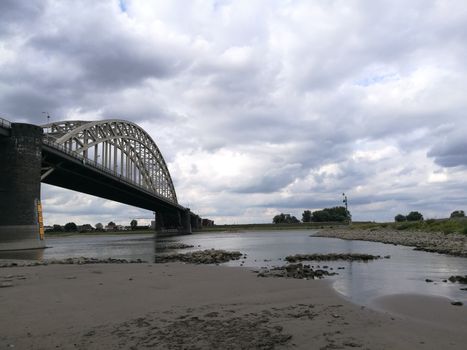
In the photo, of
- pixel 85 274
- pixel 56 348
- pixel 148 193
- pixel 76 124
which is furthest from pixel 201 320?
pixel 148 193

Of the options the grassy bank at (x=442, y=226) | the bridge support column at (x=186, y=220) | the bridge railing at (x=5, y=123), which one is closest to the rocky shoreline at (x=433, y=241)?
the grassy bank at (x=442, y=226)

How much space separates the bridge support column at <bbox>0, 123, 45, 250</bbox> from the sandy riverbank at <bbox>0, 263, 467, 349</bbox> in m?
36.5

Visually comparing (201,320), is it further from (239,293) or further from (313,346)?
(239,293)

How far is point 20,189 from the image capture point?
164ft

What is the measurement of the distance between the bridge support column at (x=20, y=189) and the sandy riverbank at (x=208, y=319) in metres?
36.5

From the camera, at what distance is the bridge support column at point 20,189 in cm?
4850

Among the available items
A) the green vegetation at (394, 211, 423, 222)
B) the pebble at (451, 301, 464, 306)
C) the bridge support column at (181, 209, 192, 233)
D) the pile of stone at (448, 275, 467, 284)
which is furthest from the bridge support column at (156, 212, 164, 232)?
the pebble at (451, 301, 464, 306)

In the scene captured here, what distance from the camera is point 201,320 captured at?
10336 millimetres

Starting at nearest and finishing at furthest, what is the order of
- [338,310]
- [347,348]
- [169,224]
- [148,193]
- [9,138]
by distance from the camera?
[347,348]
[338,310]
[9,138]
[148,193]
[169,224]

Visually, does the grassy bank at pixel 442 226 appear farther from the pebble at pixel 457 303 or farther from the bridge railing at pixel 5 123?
the bridge railing at pixel 5 123

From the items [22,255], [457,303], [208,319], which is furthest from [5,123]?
[457,303]

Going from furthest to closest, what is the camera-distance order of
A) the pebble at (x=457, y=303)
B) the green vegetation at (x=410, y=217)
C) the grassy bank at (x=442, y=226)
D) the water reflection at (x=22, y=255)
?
the green vegetation at (x=410, y=217) < the grassy bank at (x=442, y=226) < the water reflection at (x=22, y=255) < the pebble at (x=457, y=303)

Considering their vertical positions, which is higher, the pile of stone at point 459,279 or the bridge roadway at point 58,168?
the bridge roadway at point 58,168

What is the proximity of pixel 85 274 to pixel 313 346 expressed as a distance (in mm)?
15569
